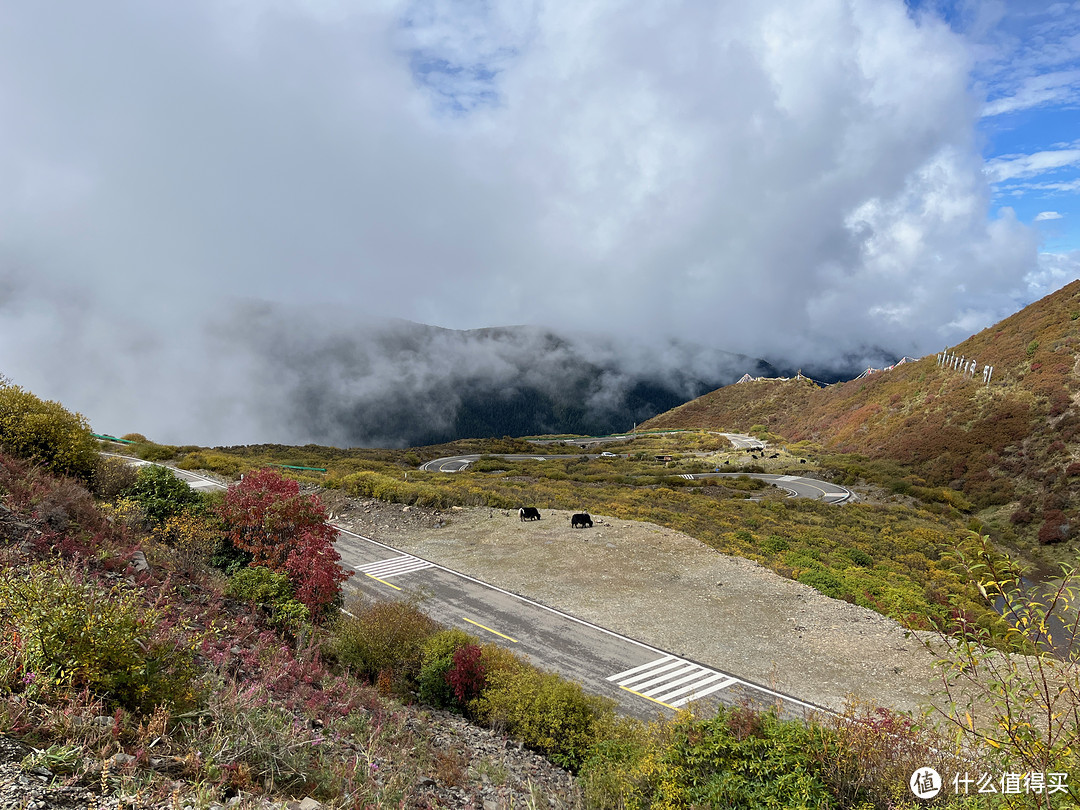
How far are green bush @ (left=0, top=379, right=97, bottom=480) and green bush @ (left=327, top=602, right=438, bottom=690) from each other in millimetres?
10563

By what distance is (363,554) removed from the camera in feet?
77.7

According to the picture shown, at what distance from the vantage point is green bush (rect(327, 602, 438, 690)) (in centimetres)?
1146

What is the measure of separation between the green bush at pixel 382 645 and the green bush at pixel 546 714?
1.92m

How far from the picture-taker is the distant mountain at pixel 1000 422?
44969 millimetres

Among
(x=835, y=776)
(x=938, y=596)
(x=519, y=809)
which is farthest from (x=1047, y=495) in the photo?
(x=519, y=809)

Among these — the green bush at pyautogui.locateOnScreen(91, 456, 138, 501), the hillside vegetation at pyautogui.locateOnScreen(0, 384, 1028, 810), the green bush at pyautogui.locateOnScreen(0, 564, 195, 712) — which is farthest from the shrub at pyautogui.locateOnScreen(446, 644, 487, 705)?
the green bush at pyautogui.locateOnScreen(91, 456, 138, 501)

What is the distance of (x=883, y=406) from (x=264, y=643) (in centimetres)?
9448

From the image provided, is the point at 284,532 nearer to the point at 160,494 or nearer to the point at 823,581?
the point at 160,494

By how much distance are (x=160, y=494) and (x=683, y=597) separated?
17989mm

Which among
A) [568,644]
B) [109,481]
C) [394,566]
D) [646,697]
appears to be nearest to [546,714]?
[646,697]

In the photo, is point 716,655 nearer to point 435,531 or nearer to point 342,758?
point 342,758

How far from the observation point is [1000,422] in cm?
5478

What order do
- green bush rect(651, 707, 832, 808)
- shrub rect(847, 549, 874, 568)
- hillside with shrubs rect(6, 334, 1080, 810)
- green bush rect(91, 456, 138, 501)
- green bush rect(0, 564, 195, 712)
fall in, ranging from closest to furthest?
hillside with shrubs rect(6, 334, 1080, 810)
green bush rect(0, 564, 195, 712)
green bush rect(651, 707, 832, 808)
green bush rect(91, 456, 138, 501)
shrub rect(847, 549, 874, 568)

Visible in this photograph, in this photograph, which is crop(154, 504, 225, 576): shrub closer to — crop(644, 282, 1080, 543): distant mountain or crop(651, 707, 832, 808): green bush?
crop(651, 707, 832, 808): green bush
